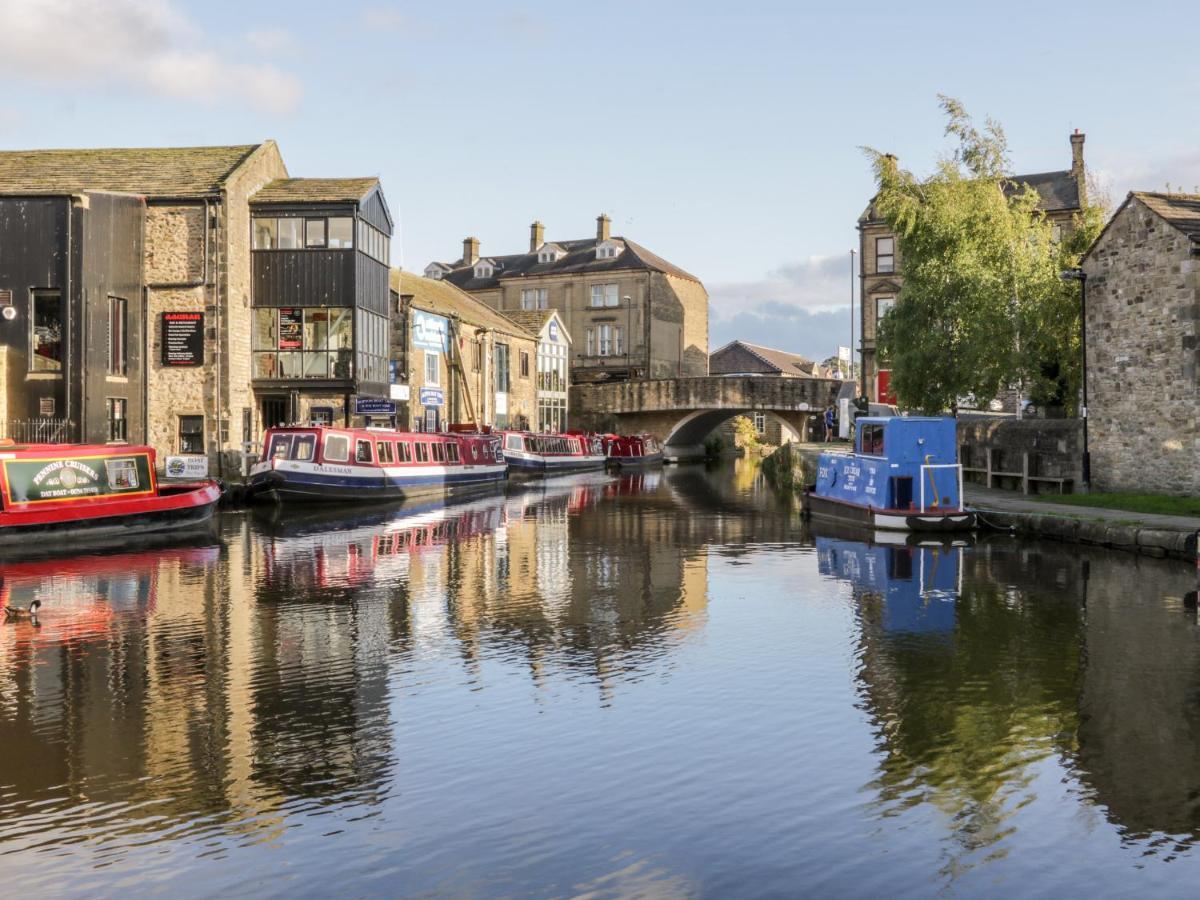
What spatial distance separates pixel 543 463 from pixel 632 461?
36.7 ft

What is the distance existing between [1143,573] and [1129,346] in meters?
9.81

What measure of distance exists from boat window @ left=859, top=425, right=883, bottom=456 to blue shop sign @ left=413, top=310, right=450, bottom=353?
24.5 meters

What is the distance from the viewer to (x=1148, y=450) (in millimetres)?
26047

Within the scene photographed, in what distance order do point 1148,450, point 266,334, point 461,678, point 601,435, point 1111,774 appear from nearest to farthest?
point 1111,774 → point 461,678 → point 1148,450 → point 266,334 → point 601,435

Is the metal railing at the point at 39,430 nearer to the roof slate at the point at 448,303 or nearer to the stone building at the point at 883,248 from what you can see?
the roof slate at the point at 448,303

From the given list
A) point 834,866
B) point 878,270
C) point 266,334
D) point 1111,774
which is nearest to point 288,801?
point 834,866

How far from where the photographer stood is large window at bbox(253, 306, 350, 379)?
1453 inches

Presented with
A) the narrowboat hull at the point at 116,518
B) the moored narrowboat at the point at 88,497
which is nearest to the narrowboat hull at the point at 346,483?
the narrowboat hull at the point at 116,518

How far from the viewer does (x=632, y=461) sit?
→ 64812mm

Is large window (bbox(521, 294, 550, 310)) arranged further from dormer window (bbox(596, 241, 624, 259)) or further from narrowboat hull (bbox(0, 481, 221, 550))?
narrowboat hull (bbox(0, 481, 221, 550))

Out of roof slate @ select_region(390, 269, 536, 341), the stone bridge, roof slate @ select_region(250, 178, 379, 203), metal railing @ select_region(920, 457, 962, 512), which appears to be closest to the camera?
metal railing @ select_region(920, 457, 962, 512)

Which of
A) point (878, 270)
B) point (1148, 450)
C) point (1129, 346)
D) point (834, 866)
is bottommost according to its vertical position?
point (834, 866)

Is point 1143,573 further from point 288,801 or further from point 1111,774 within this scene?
point 288,801

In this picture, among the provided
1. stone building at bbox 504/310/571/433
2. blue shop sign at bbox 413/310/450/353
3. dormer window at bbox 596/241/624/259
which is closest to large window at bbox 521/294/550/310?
dormer window at bbox 596/241/624/259
